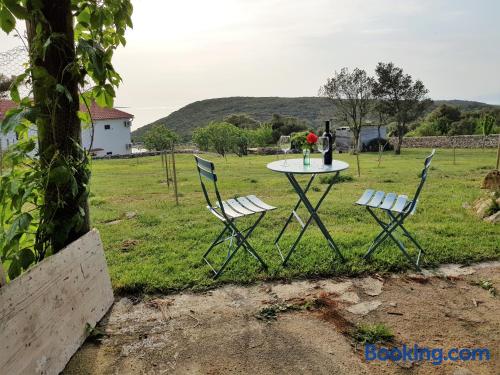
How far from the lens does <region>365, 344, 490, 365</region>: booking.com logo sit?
2.33 meters

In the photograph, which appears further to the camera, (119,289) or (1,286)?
(119,289)

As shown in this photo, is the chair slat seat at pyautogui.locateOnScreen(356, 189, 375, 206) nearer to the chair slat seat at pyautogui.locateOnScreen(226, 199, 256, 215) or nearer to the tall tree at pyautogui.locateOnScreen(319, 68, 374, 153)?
the chair slat seat at pyautogui.locateOnScreen(226, 199, 256, 215)

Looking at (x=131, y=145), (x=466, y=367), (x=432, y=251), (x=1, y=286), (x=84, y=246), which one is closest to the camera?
(x=1, y=286)

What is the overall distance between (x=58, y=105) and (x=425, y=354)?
2.86m

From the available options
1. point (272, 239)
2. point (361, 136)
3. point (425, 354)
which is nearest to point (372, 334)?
point (425, 354)

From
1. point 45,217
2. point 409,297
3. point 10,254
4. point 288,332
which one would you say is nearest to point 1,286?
point 10,254

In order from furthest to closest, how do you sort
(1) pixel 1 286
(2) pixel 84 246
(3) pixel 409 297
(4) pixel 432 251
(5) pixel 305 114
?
1. (5) pixel 305 114
2. (4) pixel 432 251
3. (3) pixel 409 297
4. (2) pixel 84 246
5. (1) pixel 1 286

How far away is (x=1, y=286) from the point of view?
1.87m

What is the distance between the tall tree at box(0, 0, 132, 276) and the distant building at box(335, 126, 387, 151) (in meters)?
32.2

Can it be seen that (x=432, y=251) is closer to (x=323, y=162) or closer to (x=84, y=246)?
(x=323, y=162)

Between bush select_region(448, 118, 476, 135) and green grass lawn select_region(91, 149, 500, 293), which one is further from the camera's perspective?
bush select_region(448, 118, 476, 135)

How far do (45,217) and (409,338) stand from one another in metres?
2.65

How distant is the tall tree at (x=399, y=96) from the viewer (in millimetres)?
29578

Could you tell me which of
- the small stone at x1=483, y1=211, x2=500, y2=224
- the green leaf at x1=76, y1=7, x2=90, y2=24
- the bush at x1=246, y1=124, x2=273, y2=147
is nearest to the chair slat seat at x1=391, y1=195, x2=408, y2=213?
the small stone at x1=483, y1=211, x2=500, y2=224
